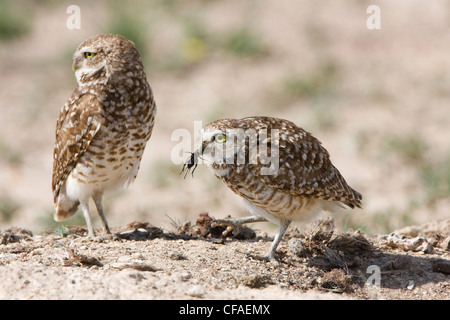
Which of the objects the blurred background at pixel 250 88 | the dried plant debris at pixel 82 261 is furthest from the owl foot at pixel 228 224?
the blurred background at pixel 250 88

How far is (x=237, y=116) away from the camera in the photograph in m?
10.4

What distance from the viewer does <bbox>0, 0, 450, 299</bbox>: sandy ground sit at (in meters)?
4.86

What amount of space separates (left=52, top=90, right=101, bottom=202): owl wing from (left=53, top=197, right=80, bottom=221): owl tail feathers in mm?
277

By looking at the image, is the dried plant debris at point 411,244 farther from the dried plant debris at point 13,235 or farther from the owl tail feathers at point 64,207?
the dried plant debris at point 13,235

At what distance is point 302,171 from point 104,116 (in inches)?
67.1

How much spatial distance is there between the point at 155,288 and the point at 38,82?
307 inches

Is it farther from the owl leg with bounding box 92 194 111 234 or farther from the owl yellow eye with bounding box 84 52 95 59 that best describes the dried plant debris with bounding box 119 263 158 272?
the owl yellow eye with bounding box 84 52 95 59

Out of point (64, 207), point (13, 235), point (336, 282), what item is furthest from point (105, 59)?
point (336, 282)

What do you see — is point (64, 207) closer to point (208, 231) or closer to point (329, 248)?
point (208, 231)

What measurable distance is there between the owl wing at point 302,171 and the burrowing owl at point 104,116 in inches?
48.8

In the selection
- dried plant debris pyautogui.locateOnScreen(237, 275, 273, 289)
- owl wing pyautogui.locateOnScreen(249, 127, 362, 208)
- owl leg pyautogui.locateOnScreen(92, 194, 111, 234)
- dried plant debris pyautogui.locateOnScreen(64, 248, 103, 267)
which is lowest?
dried plant debris pyautogui.locateOnScreen(237, 275, 273, 289)

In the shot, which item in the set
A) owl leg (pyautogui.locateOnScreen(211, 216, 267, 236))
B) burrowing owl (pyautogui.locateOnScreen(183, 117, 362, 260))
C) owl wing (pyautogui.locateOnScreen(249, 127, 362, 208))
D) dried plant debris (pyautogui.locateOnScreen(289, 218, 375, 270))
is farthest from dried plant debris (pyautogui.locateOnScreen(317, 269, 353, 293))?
owl leg (pyautogui.locateOnScreen(211, 216, 267, 236))

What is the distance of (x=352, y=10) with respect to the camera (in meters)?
13.0

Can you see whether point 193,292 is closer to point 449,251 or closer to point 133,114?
point 133,114
